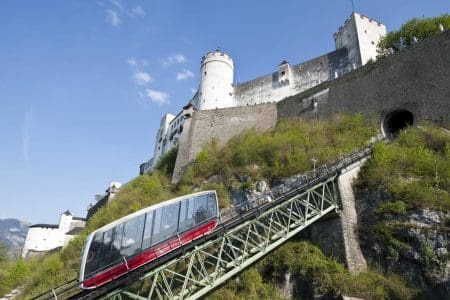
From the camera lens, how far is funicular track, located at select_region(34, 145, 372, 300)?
41.7ft

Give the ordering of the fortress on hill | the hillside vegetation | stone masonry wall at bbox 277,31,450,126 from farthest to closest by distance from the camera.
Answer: the fortress on hill
stone masonry wall at bbox 277,31,450,126
the hillside vegetation

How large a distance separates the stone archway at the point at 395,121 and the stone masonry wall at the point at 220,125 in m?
9.64

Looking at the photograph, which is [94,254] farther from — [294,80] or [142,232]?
[294,80]

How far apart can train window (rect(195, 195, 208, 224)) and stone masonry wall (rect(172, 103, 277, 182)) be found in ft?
57.7

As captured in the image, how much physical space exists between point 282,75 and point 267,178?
23506mm

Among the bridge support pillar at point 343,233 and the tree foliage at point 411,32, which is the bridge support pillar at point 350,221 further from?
the tree foliage at point 411,32

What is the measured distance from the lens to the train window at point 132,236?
1364cm

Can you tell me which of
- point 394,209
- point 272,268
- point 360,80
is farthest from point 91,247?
point 360,80

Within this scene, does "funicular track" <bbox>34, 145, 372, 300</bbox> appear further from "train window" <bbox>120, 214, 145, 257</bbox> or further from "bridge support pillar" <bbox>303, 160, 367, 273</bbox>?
"train window" <bbox>120, 214, 145, 257</bbox>

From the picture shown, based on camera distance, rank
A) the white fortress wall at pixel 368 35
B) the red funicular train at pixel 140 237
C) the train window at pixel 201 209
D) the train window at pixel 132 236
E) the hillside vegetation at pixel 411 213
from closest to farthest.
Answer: the red funicular train at pixel 140 237, the train window at pixel 132 236, the hillside vegetation at pixel 411 213, the train window at pixel 201 209, the white fortress wall at pixel 368 35

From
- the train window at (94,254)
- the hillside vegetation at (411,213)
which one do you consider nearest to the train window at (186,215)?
A: the train window at (94,254)

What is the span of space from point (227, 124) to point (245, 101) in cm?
1201

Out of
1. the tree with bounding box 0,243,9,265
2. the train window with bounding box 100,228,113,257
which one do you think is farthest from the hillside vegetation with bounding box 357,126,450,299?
the tree with bounding box 0,243,9,265

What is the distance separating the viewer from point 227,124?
115 feet
